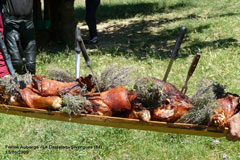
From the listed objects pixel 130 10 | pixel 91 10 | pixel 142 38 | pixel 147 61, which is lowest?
pixel 130 10

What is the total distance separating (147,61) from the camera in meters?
6.60

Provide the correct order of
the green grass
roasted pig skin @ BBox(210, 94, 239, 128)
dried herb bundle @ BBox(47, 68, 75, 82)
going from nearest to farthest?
roasted pig skin @ BBox(210, 94, 239, 128)
dried herb bundle @ BBox(47, 68, 75, 82)
the green grass

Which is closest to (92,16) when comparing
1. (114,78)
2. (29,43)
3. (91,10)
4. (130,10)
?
(91,10)

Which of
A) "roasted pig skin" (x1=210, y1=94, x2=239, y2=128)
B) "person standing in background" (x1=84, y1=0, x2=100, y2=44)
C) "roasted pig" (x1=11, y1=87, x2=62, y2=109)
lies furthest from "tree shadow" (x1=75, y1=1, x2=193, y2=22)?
"roasted pig skin" (x1=210, y1=94, x2=239, y2=128)

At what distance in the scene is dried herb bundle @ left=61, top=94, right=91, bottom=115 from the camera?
2.30 metres

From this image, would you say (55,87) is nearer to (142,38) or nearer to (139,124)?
(139,124)

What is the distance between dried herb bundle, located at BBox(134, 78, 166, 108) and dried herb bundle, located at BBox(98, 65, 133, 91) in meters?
0.29

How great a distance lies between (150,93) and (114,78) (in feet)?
1.45

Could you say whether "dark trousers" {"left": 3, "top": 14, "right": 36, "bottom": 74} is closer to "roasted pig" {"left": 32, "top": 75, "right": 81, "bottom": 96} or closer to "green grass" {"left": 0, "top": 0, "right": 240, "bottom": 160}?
"green grass" {"left": 0, "top": 0, "right": 240, "bottom": 160}

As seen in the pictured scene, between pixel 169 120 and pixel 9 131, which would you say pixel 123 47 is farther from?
pixel 169 120

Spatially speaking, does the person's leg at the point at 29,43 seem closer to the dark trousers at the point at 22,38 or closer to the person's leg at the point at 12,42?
the dark trousers at the point at 22,38

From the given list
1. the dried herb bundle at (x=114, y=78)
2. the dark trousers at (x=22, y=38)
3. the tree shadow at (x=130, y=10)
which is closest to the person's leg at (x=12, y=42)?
the dark trousers at (x=22, y=38)

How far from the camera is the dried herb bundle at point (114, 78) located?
258 cm

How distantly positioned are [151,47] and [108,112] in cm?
583
